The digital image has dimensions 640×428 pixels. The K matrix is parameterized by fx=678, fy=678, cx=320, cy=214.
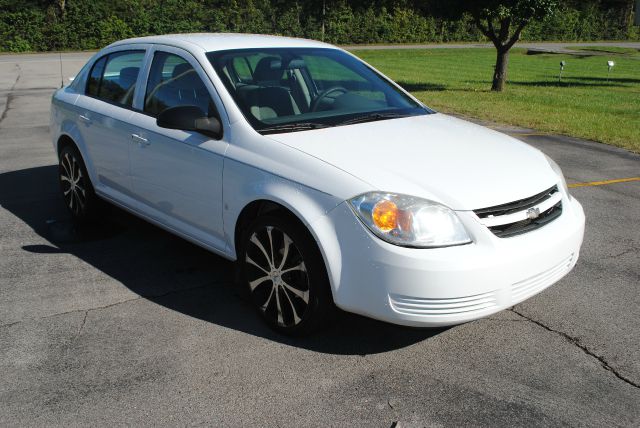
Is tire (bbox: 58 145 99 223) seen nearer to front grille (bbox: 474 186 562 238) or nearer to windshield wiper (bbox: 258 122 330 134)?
windshield wiper (bbox: 258 122 330 134)

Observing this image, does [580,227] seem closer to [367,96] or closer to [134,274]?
[367,96]

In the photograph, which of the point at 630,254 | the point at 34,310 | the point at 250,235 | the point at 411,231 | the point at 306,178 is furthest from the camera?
the point at 630,254

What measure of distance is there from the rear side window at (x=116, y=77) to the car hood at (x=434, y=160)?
1767 millimetres

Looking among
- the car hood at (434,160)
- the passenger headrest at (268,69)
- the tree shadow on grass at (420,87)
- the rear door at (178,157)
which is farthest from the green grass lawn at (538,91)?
the rear door at (178,157)

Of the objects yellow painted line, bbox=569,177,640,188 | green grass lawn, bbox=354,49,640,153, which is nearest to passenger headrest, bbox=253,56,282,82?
yellow painted line, bbox=569,177,640,188

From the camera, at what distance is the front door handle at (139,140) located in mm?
4812

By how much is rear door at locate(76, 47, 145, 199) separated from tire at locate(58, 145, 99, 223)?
0.21 m

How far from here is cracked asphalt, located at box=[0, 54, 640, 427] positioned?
3.26m

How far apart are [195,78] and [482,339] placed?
98.6 inches

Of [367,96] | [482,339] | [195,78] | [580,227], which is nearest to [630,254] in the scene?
[580,227]

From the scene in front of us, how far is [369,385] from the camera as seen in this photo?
348cm

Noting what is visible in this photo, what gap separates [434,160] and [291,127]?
926 millimetres

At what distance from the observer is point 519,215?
3.62 meters

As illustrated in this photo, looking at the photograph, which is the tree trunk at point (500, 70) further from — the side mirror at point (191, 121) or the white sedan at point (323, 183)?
the side mirror at point (191, 121)
